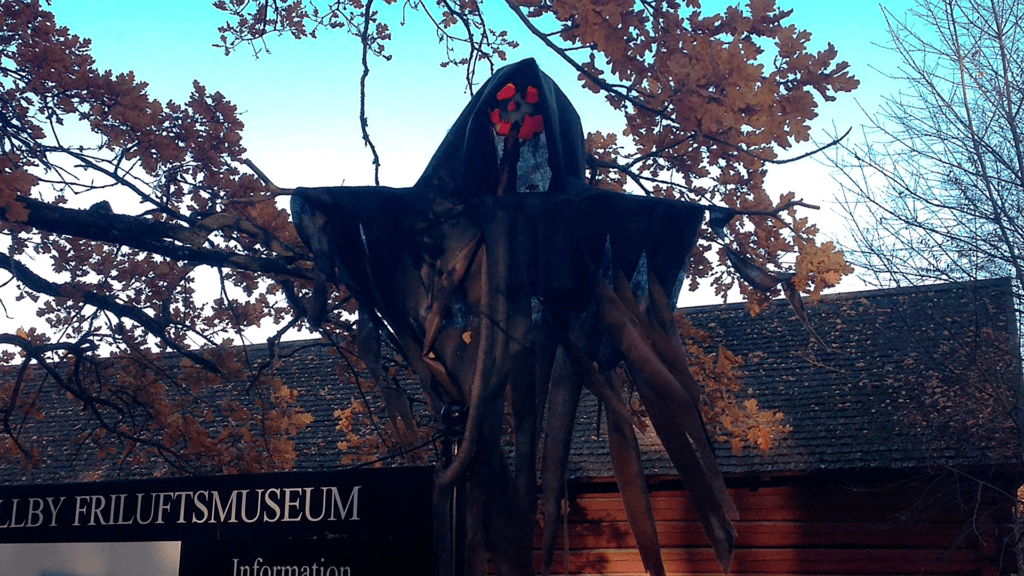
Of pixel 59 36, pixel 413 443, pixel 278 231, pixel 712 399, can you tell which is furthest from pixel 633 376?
pixel 59 36

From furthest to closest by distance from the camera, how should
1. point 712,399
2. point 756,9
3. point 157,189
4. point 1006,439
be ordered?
point 1006,439 → point 712,399 → point 157,189 → point 756,9

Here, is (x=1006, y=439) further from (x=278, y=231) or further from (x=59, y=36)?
(x=59, y=36)

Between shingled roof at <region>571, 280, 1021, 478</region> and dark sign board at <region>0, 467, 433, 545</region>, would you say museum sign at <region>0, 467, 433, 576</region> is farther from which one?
shingled roof at <region>571, 280, 1021, 478</region>

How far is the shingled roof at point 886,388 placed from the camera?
10891 millimetres

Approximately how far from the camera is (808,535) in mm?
11062

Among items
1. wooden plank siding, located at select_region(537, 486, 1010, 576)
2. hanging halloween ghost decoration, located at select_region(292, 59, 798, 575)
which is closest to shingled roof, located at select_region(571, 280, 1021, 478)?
wooden plank siding, located at select_region(537, 486, 1010, 576)

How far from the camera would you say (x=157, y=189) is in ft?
21.2

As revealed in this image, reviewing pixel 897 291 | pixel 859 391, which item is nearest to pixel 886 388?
pixel 859 391

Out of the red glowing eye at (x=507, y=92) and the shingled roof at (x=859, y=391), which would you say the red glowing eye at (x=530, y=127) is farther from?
the shingled roof at (x=859, y=391)

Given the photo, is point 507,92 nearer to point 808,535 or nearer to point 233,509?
point 233,509

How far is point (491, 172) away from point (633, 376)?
105 centimetres

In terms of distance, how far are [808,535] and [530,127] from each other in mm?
8722

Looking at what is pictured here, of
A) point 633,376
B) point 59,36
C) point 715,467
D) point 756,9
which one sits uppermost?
point 59,36

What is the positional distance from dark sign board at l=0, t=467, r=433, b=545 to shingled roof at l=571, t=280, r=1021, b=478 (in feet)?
25.7
